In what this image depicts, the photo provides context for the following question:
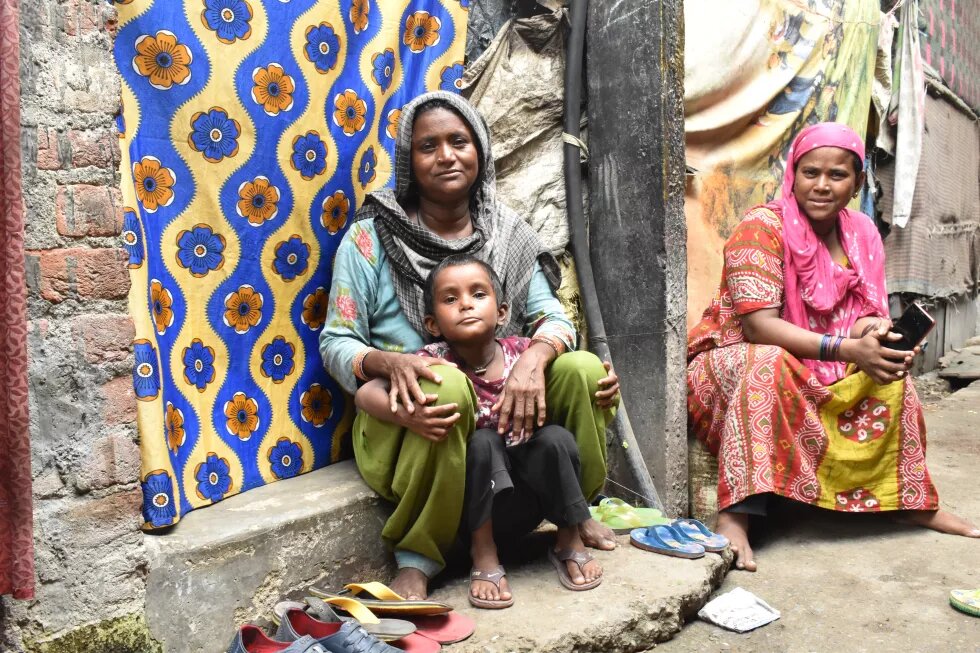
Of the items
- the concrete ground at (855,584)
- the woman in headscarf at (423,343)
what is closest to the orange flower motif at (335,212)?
the woman in headscarf at (423,343)

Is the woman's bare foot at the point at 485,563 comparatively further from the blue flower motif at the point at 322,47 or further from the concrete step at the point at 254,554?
the blue flower motif at the point at 322,47

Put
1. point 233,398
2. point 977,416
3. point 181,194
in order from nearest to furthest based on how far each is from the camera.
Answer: point 181,194 → point 233,398 → point 977,416

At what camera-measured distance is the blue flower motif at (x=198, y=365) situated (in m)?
2.28

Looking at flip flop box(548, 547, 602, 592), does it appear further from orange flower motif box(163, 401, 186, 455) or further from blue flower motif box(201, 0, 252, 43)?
blue flower motif box(201, 0, 252, 43)

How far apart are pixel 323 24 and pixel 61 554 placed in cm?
173

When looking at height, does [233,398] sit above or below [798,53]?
below

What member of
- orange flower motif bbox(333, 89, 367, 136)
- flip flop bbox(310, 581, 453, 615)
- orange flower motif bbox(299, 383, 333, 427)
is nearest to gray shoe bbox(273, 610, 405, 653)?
flip flop bbox(310, 581, 453, 615)

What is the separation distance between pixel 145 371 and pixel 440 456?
2.63 feet

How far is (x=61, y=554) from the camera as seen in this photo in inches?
72.0

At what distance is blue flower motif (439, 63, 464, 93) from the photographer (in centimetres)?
304

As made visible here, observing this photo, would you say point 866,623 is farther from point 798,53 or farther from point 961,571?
point 798,53

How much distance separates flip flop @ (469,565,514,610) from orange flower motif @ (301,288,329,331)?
0.95 metres

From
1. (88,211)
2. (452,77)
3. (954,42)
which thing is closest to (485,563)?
(88,211)

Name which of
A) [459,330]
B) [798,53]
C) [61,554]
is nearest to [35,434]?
[61,554]
